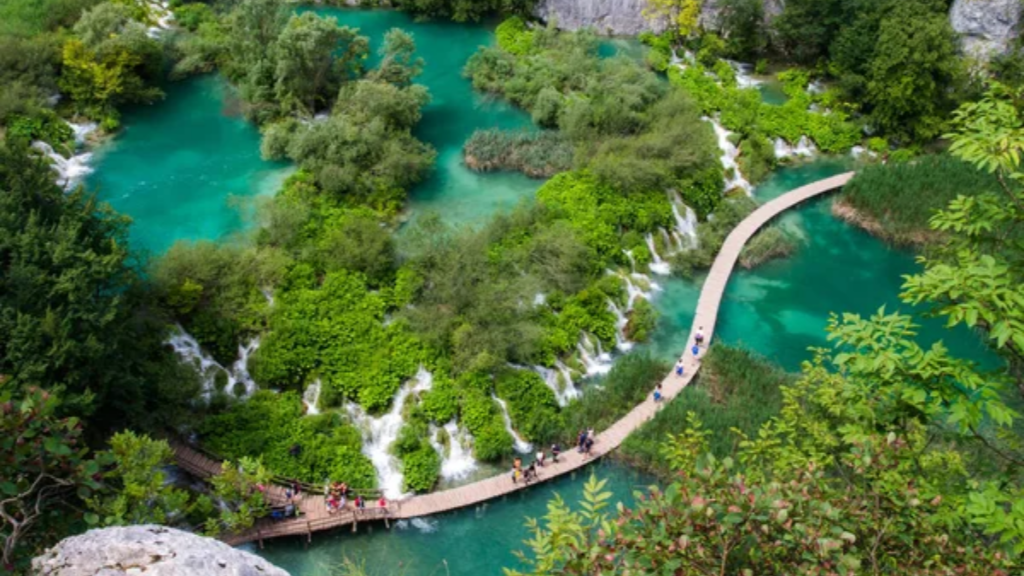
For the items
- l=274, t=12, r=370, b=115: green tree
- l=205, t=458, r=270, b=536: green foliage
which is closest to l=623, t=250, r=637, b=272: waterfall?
l=205, t=458, r=270, b=536: green foliage

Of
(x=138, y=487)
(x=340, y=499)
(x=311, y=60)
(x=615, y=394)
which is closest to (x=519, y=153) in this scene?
(x=311, y=60)

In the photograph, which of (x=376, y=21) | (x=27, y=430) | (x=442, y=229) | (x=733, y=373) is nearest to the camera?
(x=27, y=430)

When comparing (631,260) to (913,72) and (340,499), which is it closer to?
(340,499)

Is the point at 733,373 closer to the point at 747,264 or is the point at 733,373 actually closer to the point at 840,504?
the point at 747,264

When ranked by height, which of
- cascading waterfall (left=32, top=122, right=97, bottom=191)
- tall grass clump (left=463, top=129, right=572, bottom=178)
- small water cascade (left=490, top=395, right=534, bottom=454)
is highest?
tall grass clump (left=463, top=129, right=572, bottom=178)

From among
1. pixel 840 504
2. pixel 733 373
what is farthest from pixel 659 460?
pixel 840 504

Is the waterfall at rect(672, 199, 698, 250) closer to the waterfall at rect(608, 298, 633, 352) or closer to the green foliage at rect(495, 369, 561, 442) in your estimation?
the waterfall at rect(608, 298, 633, 352)
